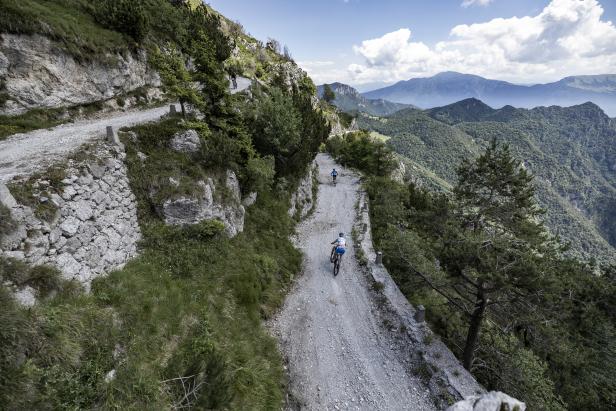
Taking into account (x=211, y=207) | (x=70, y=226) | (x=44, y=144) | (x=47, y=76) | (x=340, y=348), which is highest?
(x=47, y=76)

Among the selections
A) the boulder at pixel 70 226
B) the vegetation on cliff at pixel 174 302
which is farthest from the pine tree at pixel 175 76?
the boulder at pixel 70 226

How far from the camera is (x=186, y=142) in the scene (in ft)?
44.1

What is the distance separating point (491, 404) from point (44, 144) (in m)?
15.9

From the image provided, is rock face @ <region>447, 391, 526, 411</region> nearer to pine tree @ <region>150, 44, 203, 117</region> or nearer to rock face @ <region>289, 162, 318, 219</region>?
pine tree @ <region>150, 44, 203, 117</region>

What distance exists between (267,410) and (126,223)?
26.0 feet

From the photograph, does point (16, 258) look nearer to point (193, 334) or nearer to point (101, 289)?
point (101, 289)

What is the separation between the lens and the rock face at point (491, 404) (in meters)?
5.92

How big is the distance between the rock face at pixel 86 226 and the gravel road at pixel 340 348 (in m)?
6.75

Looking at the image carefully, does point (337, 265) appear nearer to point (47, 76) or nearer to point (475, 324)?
point (475, 324)

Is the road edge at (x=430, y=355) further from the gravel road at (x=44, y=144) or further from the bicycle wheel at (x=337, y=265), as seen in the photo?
the gravel road at (x=44, y=144)

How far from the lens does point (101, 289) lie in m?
7.74

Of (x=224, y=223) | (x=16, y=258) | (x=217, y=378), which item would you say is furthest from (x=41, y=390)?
(x=224, y=223)

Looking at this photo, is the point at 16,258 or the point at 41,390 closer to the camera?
the point at 41,390

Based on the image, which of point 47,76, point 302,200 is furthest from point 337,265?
point 47,76
